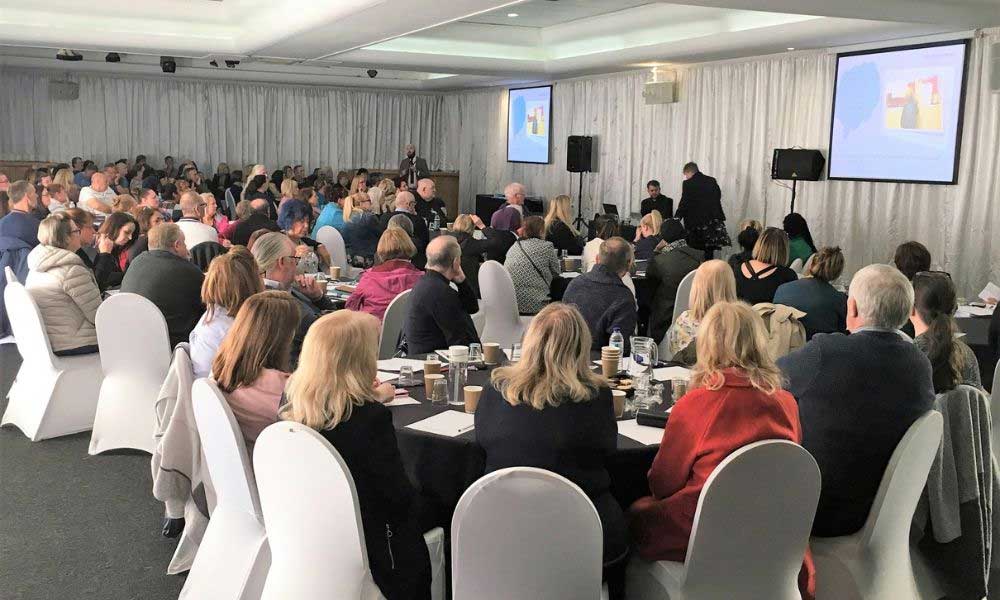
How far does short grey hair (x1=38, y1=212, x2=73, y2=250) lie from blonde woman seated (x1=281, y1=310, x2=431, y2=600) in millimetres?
3900

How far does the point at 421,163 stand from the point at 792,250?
31.9ft

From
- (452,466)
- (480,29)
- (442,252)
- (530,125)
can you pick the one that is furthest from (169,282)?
(530,125)

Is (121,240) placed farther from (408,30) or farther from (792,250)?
(792,250)

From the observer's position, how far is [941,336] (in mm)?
3707

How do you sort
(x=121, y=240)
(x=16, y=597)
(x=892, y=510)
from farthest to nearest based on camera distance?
(x=121, y=240) → (x=16, y=597) → (x=892, y=510)

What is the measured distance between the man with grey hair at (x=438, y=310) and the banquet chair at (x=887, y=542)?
91.7 inches

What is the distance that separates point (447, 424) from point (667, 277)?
167 inches

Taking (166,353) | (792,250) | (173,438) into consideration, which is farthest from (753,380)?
(792,250)

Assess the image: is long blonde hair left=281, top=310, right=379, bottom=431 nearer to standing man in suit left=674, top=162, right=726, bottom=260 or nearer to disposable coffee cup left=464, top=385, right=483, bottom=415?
disposable coffee cup left=464, top=385, right=483, bottom=415

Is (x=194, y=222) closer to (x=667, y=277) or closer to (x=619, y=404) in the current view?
(x=667, y=277)

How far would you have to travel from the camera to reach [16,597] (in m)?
3.95

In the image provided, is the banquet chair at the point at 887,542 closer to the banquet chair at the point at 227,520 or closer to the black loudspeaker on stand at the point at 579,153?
the banquet chair at the point at 227,520

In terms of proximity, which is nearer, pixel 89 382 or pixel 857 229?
pixel 89 382

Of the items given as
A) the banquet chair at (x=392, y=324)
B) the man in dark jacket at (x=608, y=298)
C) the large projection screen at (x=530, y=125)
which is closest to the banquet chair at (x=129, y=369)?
the banquet chair at (x=392, y=324)
